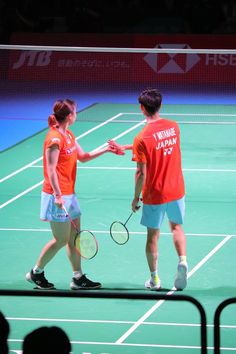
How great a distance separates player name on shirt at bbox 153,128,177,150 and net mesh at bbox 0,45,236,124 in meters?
13.8

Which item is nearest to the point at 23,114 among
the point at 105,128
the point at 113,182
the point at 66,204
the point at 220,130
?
the point at 105,128

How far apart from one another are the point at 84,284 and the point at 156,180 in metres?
1.46

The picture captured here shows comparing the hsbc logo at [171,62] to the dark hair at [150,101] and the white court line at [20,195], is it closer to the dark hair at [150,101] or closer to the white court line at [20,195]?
the white court line at [20,195]

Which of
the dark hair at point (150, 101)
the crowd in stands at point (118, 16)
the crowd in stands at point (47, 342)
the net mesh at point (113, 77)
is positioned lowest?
the crowd in stands at point (47, 342)

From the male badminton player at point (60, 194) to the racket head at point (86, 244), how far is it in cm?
17

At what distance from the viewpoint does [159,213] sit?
40.4 feet

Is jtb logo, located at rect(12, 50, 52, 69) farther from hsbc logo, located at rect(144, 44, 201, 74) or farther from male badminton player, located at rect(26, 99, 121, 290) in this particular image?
male badminton player, located at rect(26, 99, 121, 290)

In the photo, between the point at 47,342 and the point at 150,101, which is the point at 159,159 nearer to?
the point at 150,101

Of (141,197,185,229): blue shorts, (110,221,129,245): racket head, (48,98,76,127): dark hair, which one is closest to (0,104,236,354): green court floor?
(110,221,129,245): racket head

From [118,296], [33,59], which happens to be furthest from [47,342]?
[33,59]

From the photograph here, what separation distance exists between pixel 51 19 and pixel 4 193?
13.8m

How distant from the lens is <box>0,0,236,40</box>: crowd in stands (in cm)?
2970

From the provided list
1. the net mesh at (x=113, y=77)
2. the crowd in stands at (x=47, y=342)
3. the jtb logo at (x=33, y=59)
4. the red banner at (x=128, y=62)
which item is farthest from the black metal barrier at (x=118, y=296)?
the jtb logo at (x=33, y=59)

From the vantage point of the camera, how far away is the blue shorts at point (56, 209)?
481 inches
